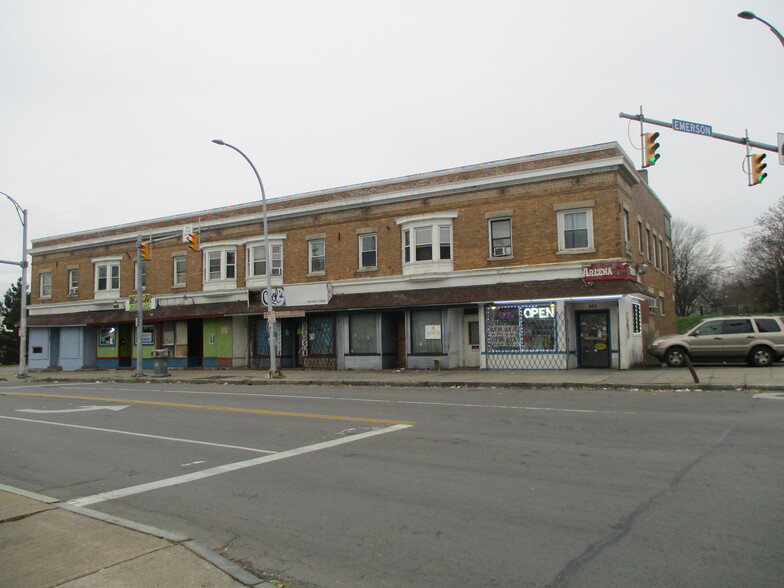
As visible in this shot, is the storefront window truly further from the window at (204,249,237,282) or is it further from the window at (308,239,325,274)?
the window at (204,249,237,282)

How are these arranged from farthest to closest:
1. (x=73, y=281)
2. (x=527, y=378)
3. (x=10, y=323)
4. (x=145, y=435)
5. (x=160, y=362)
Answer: (x=10, y=323)
(x=73, y=281)
(x=160, y=362)
(x=527, y=378)
(x=145, y=435)

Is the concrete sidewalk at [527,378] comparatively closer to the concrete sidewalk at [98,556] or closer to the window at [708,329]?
the window at [708,329]

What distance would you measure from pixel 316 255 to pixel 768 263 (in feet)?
142

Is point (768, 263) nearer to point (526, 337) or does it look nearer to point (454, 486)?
point (526, 337)

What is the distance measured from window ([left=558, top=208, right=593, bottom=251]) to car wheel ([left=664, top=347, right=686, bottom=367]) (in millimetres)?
4518

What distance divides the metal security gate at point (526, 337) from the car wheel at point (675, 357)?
3.38 m

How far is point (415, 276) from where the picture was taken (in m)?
24.5

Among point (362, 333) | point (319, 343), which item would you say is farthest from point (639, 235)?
point (319, 343)

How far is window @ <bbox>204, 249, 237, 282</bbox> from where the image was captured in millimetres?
30203

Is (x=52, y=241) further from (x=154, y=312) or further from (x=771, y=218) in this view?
(x=771, y=218)

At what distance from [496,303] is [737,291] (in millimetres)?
55505

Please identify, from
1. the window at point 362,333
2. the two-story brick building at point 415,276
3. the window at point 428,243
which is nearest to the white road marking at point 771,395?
the two-story brick building at point 415,276

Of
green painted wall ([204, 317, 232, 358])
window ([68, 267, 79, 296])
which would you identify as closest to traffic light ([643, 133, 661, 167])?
green painted wall ([204, 317, 232, 358])

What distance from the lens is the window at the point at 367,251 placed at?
26.3 m
